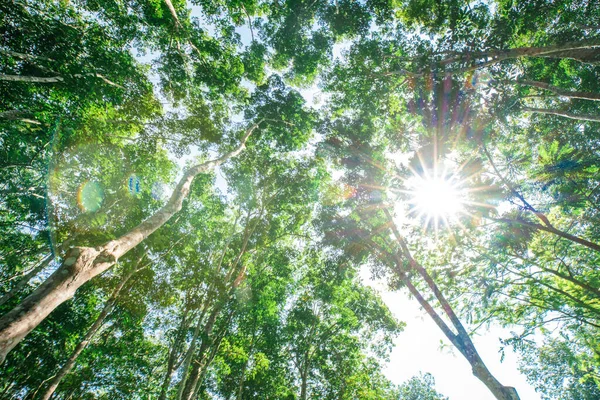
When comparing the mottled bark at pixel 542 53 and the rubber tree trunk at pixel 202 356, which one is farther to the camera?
the rubber tree trunk at pixel 202 356

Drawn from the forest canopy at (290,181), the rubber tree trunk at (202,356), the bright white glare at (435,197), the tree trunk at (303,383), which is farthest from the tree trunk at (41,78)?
the tree trunk at (303,383)

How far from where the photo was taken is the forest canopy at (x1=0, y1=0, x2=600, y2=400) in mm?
8531

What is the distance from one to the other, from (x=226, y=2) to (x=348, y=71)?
644 centimetres

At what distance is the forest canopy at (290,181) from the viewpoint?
853 cm

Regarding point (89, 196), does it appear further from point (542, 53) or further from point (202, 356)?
point (542, 53)

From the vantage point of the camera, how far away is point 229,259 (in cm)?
1405

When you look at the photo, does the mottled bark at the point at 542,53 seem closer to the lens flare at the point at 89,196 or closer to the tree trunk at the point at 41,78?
the tree trunk at the point at 41,78

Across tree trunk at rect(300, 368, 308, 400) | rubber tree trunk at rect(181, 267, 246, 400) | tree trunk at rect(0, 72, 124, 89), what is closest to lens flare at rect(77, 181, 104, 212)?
tree trunk at rect(0, 72, 124, 89)

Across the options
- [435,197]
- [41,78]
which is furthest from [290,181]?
[41,78]

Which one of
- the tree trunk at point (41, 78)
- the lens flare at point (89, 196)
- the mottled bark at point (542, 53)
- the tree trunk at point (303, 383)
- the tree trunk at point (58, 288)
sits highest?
the mottled bark at point (542, 53)

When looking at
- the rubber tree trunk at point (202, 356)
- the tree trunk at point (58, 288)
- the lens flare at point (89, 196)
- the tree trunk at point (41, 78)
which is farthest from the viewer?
the lens flare at point (89, 196)

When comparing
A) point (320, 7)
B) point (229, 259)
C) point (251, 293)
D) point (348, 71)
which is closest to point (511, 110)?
point (348, 71)

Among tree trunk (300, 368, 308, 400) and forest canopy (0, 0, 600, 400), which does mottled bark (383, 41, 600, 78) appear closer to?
forest canopy (0, 0, 600, 400)

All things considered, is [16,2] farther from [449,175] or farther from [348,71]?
[449,175]
